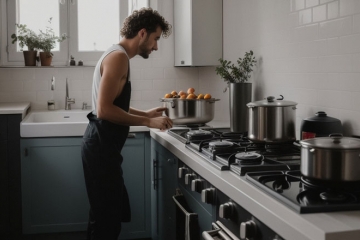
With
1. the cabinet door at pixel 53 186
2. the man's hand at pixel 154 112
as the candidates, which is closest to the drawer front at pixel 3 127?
the cabinet door at pixel 53 186

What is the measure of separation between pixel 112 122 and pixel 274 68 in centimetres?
101

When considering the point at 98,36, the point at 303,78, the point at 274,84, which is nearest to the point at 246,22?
the point at 274,84

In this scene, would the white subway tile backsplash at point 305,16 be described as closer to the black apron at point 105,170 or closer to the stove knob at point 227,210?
the black apron at point 105,170

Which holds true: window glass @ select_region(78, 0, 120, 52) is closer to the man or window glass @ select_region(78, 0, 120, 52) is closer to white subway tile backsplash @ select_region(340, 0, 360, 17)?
the man

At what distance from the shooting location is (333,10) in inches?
95.4

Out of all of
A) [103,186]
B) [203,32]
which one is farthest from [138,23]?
[203,32]

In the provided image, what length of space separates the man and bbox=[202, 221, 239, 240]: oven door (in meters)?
1.07

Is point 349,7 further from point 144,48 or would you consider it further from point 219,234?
point 144,48

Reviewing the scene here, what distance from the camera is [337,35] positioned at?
7.89 ft

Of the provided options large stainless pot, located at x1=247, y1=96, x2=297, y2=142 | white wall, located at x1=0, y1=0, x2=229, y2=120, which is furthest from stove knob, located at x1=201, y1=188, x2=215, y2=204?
white wall, located at x1=0, y1=0, x2=229, y2=120

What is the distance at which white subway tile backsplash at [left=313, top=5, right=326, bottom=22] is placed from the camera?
251cm

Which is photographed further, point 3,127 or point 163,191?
point 3,127

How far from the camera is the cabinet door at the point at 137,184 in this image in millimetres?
3832

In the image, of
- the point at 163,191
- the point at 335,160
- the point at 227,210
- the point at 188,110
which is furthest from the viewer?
the point at 188,110
